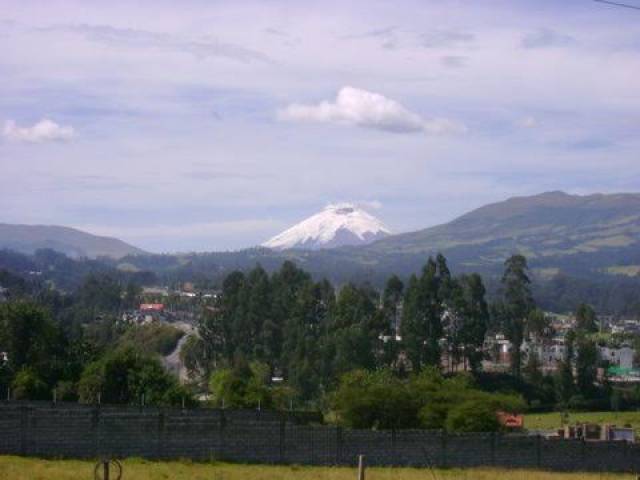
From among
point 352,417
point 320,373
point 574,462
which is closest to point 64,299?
point 320,373

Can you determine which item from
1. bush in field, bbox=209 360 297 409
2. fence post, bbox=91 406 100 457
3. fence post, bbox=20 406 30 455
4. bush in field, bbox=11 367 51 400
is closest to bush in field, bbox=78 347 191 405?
bush in field, bbox=11 367 51 400

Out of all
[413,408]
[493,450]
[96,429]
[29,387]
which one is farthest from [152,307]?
[96,429]

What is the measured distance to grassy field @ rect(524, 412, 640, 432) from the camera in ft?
244

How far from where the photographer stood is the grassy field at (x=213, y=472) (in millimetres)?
25781

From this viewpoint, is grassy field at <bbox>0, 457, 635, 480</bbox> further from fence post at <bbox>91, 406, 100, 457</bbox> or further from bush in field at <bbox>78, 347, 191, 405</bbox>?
bush in field at <bbox>78, 347, 191, 405</bbox>

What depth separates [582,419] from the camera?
78.0 m

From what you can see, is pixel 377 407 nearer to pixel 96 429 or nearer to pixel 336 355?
pixel 336 355

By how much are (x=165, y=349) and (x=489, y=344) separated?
33810 mm

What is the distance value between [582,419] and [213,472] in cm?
5237

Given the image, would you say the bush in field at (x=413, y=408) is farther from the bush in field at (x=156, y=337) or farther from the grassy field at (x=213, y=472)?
the bush in field at (x=156, y=337)

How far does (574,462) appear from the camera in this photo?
138ft

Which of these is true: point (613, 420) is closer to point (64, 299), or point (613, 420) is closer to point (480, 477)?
point (480, 477)

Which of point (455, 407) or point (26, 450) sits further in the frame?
point (455, 407)

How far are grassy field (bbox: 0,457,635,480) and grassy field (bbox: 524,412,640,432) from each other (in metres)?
39.5
